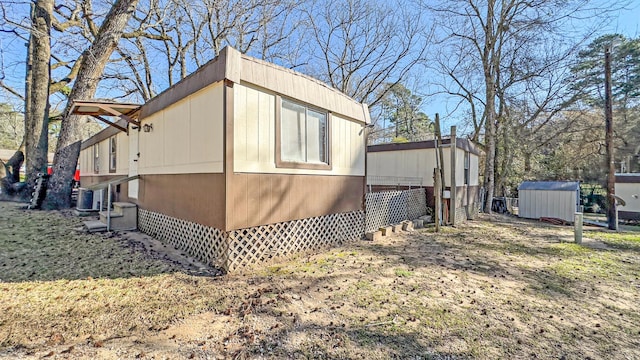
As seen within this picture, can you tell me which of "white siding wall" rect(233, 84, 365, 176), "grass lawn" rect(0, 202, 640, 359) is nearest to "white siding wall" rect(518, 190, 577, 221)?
"grass lawn" rect(0, 202, 640, 359)

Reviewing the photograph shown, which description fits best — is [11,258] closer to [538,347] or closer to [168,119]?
[168,119]

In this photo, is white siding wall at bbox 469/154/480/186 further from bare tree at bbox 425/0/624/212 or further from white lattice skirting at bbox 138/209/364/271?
white lattice skirting at bbox 138/209/364/271

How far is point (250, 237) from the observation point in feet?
13.8

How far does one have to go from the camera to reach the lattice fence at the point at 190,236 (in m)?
4.06

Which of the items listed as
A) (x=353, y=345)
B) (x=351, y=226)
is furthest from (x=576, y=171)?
(x=353, y=345)

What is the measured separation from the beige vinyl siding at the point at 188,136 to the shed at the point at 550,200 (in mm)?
14232

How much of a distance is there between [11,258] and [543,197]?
16774 millimetres

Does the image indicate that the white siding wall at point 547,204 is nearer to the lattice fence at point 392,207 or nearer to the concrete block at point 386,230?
the lattice fence at point 392,207

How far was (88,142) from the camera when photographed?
1199 cm

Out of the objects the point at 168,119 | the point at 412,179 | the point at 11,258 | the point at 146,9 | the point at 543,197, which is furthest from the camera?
the point at 543,197

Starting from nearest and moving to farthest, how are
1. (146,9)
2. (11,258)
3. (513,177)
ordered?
(11,258), (146,9), (513,177)

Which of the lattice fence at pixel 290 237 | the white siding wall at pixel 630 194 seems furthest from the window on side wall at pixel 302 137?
the white siding wall at pixel 630 194

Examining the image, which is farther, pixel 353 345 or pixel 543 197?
pixel 543 197

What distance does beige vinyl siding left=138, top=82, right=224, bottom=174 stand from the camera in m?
4.08
